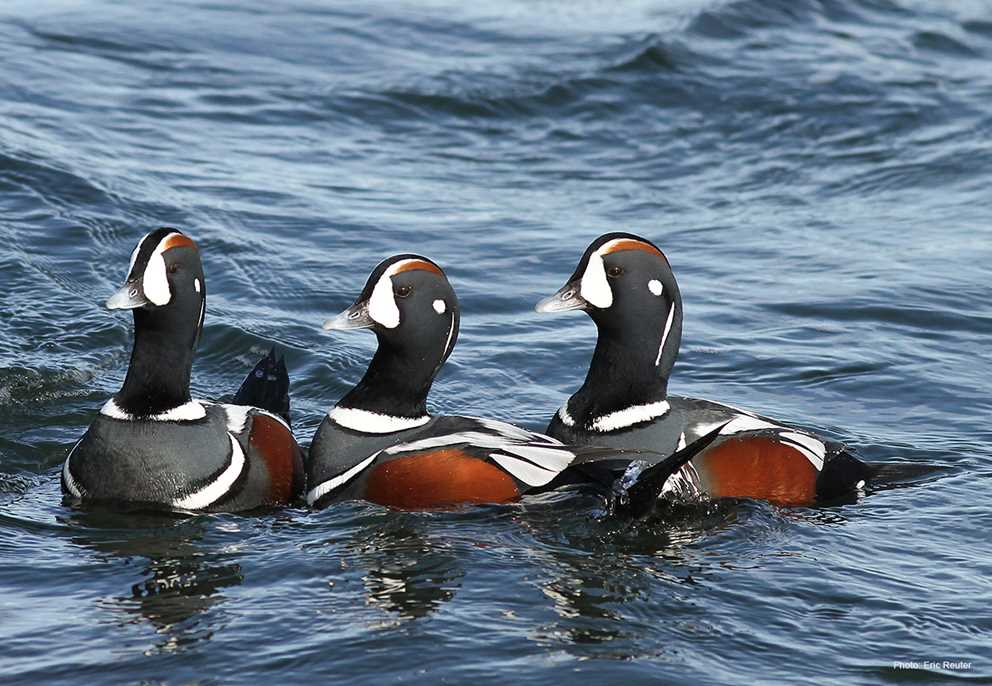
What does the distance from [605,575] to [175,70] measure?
43.8ft

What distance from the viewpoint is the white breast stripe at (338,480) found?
884 centimetres

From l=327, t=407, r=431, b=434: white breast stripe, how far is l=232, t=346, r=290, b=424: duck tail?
1053mm

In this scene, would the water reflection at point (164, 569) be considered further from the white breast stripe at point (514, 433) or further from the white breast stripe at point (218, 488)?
the white breast stripe at point (514, 433)

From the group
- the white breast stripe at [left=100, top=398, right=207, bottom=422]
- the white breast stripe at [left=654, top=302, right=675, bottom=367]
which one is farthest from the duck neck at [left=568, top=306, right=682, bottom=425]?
the white breast stripe at [left=100, top=398, right=207, bottom=422]

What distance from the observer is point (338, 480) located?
29.2 ft

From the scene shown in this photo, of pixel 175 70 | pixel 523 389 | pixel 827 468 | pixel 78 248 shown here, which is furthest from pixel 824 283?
pixel 175 70

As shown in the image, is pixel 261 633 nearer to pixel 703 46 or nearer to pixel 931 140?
pixel 931 140

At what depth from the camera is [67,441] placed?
10.2m

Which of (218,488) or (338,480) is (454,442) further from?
(218,488)

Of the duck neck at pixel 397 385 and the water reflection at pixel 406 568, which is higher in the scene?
the duck neck at pixel 397 385

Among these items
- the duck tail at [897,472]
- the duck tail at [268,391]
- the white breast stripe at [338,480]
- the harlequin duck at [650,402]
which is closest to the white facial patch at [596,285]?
the harlequin duck at [650,402]

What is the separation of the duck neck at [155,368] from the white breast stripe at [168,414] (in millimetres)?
20

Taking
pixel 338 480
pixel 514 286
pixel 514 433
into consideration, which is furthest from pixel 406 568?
pixel 514 286

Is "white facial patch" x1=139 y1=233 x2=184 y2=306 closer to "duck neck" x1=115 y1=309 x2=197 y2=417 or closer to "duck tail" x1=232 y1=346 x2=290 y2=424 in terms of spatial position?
"duck neck" x1=115 y1=309 x2=197 y2=417
